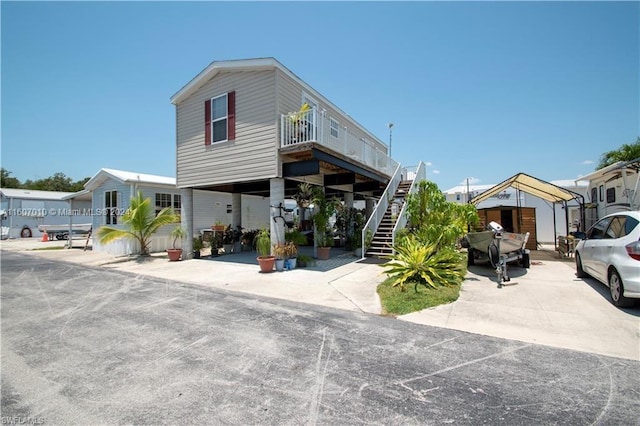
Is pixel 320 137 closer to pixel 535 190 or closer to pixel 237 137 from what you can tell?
pixel 237 137

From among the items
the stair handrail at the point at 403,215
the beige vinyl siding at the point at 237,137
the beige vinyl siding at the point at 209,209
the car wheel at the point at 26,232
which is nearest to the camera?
the beige vinyl siding at the point at 237,137

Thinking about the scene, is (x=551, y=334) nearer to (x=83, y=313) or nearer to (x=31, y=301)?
(x=83, y=313)

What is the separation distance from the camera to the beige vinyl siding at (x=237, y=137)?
10062 millimetres

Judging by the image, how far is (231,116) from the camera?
1103cm

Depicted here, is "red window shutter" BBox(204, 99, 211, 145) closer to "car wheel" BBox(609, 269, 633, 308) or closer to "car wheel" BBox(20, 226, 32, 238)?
"car wheel" BBox(609, 269, 633, 308)

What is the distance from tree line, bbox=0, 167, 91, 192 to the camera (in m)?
52.7

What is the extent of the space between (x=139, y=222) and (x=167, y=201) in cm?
319

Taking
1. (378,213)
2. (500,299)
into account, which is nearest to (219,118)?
(378,213)

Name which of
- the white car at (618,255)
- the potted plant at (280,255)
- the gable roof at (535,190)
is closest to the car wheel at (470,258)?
the gable roof at (535,190)

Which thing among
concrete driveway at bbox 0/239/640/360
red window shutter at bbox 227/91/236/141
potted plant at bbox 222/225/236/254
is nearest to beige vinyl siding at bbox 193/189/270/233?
potted plant at bbox 222/225/236/254

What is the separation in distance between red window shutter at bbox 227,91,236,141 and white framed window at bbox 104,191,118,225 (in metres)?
9.37

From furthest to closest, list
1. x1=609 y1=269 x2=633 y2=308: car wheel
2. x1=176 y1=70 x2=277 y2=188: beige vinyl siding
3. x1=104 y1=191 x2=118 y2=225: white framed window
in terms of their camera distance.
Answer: x1=104 y1=191 x2=118 y2=225: white framed window < x1=176 y1=70 x2=277 y2=188: beige vinyl siding < x1=609 y1=269 x2=633 y2=308: car wheel

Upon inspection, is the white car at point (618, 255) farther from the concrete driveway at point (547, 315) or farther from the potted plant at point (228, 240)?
the potted plant at point (228, 240)

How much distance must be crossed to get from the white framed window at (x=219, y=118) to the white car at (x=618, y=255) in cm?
1146
